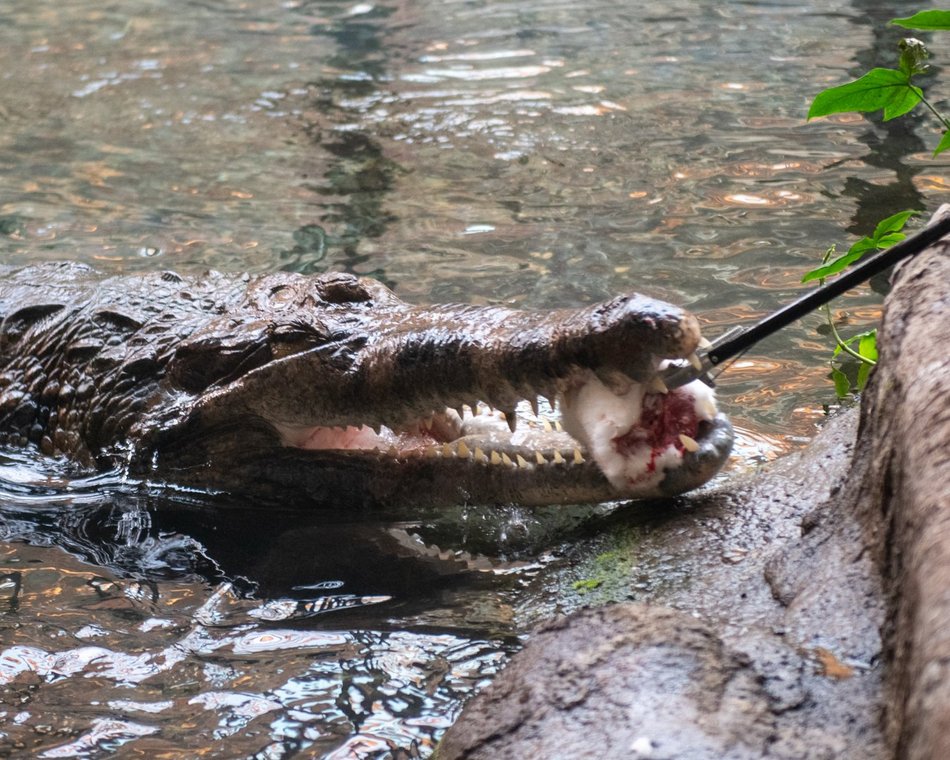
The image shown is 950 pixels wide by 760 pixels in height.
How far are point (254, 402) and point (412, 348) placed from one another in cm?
76

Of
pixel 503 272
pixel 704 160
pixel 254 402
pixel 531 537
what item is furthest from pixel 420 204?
pixel 531 537

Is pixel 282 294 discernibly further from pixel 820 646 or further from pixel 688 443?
pixel 820 646

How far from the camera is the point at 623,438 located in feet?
10.3

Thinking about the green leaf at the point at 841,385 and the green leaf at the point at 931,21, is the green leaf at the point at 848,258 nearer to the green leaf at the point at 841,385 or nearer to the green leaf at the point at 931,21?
the green leaf at the point at 931,21

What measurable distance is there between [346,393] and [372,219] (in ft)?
11.4

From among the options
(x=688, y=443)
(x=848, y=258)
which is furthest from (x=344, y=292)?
(x=848, y=258)

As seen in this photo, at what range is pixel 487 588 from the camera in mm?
3107

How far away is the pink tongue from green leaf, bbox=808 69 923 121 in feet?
2.72

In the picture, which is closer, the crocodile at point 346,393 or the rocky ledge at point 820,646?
the rocky ledge at point 820,646

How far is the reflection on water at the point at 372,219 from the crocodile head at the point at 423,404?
158 mm

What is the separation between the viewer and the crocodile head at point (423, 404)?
2.96 metres

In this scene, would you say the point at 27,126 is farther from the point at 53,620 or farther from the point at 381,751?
the point at 381,751

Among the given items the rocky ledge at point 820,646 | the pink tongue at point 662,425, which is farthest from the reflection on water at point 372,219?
the rocky ledge at point 820,646

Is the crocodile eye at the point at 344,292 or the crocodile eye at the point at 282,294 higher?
the crocodile eye at the point at 344,292
